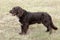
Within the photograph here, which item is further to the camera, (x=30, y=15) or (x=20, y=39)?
(x=30, y=15)

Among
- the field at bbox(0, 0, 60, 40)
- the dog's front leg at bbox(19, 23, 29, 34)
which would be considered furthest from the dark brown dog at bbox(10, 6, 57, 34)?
the field at bbox(0, 0, 60, 40)

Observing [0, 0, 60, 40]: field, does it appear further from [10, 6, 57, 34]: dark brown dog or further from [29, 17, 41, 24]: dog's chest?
[29, 17, 41, 24]: dog's chest

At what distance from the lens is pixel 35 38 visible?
877 centimetres

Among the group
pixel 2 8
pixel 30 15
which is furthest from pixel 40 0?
pixel 30 15

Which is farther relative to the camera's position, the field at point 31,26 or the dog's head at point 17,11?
the dog's head at point 17,11

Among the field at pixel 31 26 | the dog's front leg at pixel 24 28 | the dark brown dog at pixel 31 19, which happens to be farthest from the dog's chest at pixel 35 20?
the field at pixel 31 26

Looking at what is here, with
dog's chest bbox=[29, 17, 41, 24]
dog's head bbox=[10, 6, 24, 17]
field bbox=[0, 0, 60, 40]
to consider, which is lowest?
field bbox=[0, 0, 60, 40]

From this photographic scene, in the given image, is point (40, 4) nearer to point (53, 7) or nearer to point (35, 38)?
point (53, 7)

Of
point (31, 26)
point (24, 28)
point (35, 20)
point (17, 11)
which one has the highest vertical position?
point (17, 11)

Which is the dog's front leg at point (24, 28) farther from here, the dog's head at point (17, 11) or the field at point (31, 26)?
the dog's head at point (17, 11)

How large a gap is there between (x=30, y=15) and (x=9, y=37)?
1085 mm

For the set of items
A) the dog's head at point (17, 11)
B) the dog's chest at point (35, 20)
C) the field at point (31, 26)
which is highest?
the dog's head at point (17, 11)

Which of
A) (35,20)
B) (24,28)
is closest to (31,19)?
(35,20)

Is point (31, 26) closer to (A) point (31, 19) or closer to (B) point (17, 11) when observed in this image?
(A) point (31, 19)
